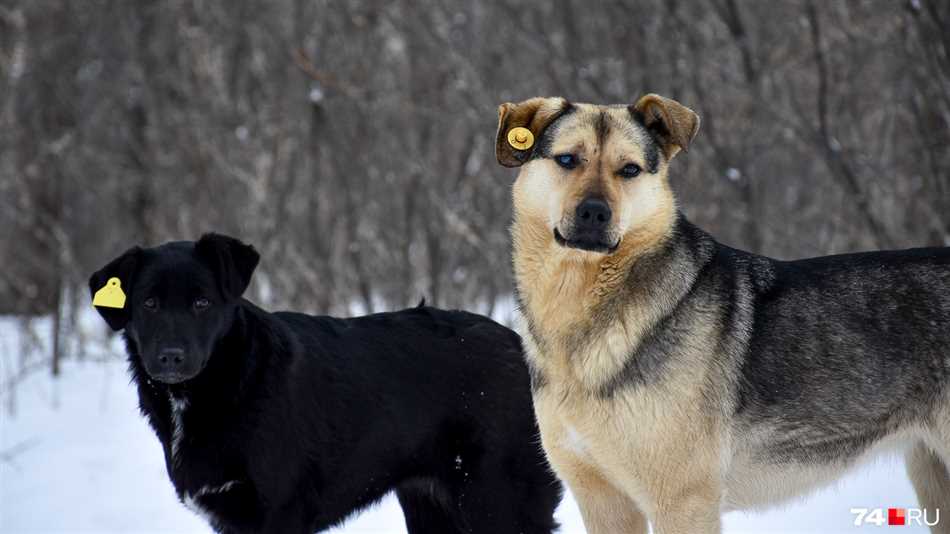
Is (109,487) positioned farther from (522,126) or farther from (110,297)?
(522,126)

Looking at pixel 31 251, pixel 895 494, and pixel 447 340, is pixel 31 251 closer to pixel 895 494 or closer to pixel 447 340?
pixel 447 340

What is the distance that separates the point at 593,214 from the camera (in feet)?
11.5

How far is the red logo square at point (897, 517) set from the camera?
17.4 feet

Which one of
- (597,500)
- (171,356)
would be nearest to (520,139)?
(597,500)

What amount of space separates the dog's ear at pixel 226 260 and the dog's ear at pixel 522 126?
4.06 ft

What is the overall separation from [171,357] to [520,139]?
5.14 feet

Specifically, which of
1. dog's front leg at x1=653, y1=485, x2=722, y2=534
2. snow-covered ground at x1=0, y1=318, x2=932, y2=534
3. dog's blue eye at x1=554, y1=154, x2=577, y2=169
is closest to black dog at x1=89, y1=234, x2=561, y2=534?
dog's front leg at x1=653, y1=485, x2=722, y2=534

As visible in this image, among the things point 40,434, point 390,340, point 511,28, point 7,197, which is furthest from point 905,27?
point 7,197

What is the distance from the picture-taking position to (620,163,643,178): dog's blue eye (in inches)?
145

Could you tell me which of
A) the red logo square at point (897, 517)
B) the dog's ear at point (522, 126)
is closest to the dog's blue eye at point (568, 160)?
the dog's ear at point (522, 126)

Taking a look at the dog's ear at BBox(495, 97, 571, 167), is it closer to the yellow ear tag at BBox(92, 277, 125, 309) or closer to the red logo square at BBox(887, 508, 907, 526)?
the yellow ear tag at BBox(92, 277, 125, 309)

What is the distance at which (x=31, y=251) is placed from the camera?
12.0 metres

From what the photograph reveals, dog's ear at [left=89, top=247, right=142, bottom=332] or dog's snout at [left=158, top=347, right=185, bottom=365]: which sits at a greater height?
dog's ear at [left=89, top=247, right=142, bottom=332]

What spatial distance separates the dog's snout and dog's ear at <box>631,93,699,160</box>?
1944 millimetres
